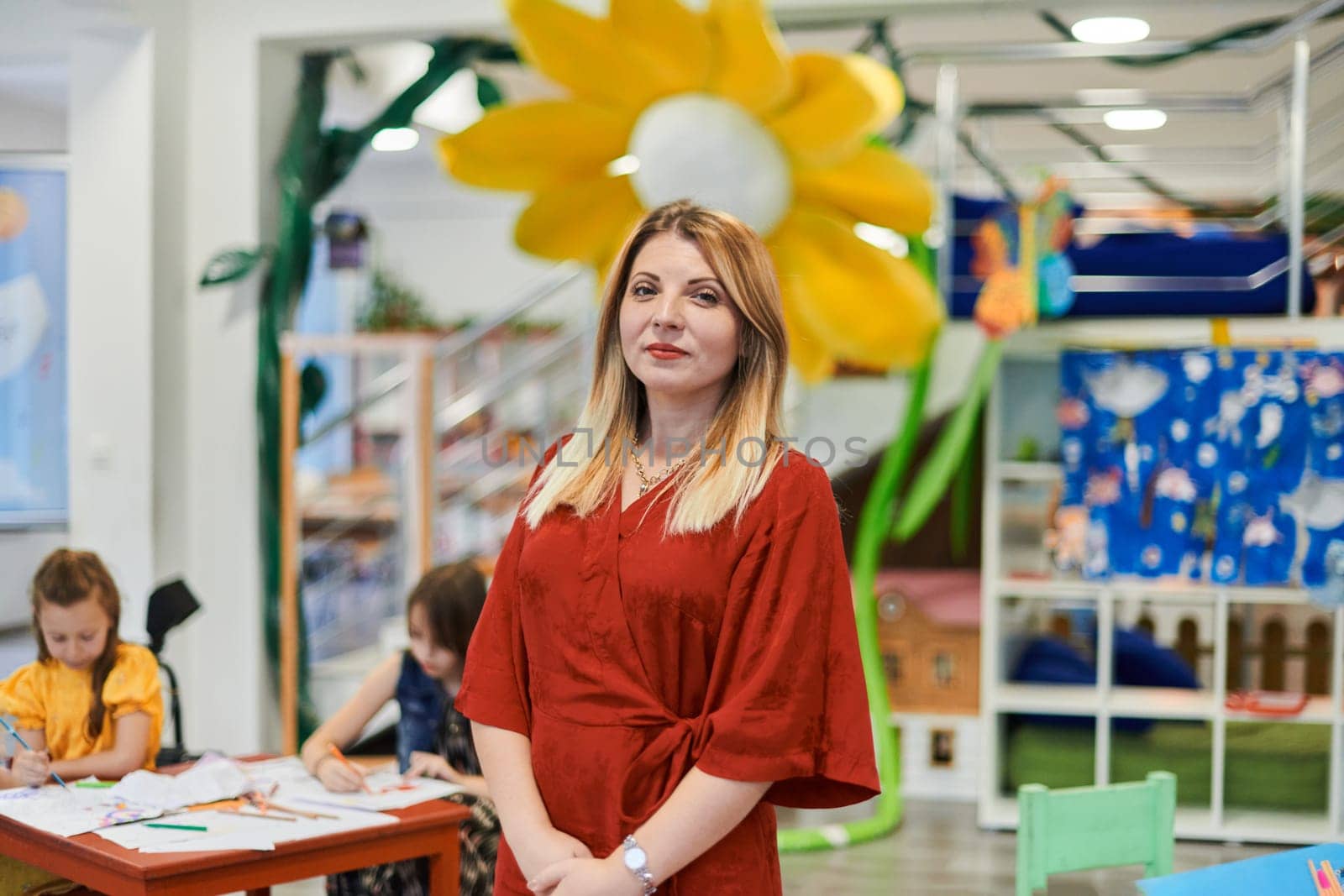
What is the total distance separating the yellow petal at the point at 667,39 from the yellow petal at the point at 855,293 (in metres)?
0.52

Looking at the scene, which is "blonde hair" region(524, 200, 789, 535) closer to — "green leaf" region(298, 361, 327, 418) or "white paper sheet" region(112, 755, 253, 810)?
"white paper sheet" region(112, 755, 253, 810)

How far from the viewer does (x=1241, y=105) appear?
4.38 m

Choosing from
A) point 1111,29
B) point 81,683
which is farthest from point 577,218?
point 1111,29

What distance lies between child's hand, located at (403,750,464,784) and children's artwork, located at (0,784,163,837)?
0.58 metres

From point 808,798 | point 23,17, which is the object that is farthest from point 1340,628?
point 23,17

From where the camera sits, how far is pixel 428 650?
268 cm

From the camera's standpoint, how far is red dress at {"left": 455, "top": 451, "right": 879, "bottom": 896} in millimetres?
1363

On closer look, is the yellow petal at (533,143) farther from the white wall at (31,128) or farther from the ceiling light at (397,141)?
the ceiling light at (397,141)

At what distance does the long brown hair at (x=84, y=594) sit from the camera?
2.60 metres

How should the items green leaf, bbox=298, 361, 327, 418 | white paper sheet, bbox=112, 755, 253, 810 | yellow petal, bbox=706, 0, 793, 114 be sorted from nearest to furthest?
white paper sheet, bbox=112, 755, 253, 810 < yellow petal, bbox=706, 0, 793, 114 < green leaf, bbox=298, 361, 327, 418

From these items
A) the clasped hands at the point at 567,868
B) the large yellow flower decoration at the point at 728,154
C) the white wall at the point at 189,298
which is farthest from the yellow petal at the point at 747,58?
the clasped hands at the point at 567,868

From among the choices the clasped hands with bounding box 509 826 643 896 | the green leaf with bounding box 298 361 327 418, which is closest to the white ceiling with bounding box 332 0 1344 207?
the green leaf with bounding box 298 361 327 418

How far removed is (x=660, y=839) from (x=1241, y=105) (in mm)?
3875

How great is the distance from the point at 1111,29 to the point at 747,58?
5.87 feet
